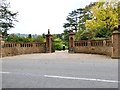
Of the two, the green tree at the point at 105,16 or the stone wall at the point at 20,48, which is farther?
the green tree at the point at 105,16

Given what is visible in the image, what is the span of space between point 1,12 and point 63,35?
57.2 feet

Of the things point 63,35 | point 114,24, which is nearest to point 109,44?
point 114,24

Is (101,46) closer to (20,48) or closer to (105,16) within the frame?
(20,48)

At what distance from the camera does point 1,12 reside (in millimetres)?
41312

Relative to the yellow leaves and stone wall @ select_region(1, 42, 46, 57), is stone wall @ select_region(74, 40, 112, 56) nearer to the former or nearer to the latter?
stone wall @ select_region(1, 42, 46, 57)

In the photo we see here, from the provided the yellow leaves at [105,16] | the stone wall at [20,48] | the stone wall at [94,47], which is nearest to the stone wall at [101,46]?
the stone wall at [94,47]

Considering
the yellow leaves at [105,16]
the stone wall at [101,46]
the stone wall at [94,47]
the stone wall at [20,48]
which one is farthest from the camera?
the yellow leaves at [105,16]

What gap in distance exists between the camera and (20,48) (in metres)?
27.6

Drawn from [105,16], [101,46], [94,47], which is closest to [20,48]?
[94,47]

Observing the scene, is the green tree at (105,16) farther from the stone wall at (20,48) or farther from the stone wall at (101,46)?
the stone wall at (20,48)

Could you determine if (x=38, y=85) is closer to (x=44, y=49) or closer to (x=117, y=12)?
(x=44, y=49)

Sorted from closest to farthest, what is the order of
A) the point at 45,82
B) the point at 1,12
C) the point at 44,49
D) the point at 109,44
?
the point at 45,82, the point at 109,44, the point at 44,49, the point at 1,12

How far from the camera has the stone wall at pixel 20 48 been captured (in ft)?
82.9

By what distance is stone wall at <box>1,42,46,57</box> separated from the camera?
995 inches
